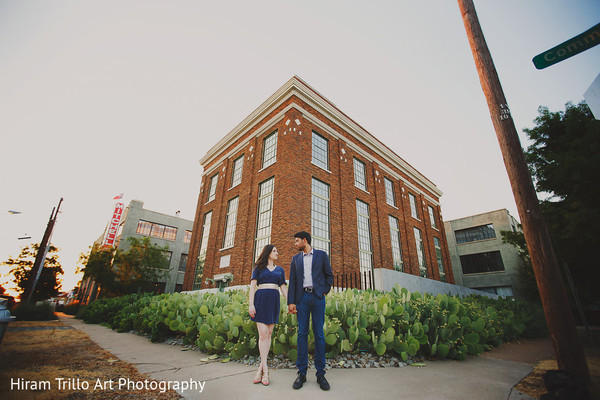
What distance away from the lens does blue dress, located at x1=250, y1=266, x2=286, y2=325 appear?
3516 mm

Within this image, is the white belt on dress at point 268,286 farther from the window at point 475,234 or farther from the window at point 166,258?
the window at point 475,234

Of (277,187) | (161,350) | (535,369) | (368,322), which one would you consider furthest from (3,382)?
(277,187)

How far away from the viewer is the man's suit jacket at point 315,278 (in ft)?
11.6

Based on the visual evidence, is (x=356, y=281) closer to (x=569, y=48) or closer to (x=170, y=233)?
(x=569, y=48)

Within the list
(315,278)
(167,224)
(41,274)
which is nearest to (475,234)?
(315,278)

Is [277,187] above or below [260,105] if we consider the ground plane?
below

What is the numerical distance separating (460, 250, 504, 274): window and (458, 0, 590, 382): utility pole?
97.7ft

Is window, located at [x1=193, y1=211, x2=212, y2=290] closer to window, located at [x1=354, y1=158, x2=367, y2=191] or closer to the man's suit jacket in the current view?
window, located at [x1=354, y1=158, x2=367, y2=191]

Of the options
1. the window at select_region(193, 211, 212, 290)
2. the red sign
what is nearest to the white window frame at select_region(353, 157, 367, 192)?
the window at select_region(193, 211, 212, 290)

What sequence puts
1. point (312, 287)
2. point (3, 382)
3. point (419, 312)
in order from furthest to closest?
point (419, 312) → point (312, 287) → point (3, 382)

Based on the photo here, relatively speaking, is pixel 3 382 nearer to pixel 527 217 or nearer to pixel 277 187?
pixel 527 217

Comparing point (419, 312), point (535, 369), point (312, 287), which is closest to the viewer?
point (312, 287)

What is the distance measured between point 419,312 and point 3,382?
6018 millimetres

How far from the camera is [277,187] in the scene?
1307 centimetres
